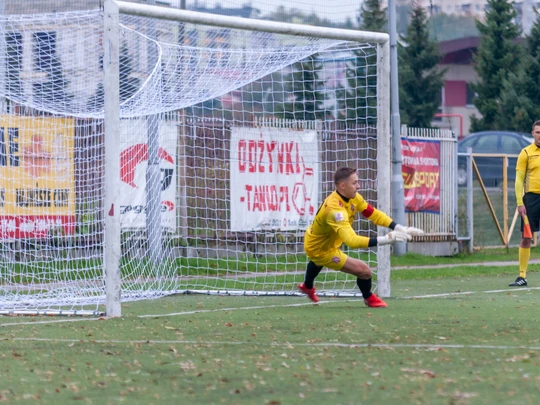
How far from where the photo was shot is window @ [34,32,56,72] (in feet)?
42.3

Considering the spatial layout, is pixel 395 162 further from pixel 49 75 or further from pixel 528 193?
pixel 49 75

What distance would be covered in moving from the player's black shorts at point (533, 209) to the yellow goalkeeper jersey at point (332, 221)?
3.33m

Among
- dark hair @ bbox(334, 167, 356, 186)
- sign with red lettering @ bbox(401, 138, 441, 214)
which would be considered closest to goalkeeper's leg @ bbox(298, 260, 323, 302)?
dark hair @ bbox(334, 167, 356, 186)

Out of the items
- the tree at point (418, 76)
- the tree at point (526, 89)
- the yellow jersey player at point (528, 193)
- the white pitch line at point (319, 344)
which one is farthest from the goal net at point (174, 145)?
the tree at point (418, 76)

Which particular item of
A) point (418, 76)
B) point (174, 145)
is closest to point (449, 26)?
point (418, 76)

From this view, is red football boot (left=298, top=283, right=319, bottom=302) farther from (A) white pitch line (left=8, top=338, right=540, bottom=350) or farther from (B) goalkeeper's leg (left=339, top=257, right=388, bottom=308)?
(A) white pitch line (left=8, top=338, right=540, bottom=350)

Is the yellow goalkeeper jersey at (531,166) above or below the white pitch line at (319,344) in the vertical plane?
above

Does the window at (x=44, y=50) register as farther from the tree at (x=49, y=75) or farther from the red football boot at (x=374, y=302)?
the red football boot at (x=374, y=302)

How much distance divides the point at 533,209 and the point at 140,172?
539cm

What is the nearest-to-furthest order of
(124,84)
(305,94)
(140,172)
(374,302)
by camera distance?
1. (374,302)
2. (124,84)
3. (305,94)
4. (140,172)

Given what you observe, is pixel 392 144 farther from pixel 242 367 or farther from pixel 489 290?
pixel 242 367

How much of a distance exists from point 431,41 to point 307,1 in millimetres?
24979

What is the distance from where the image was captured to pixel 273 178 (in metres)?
16.7

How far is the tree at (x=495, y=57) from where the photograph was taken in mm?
37531
